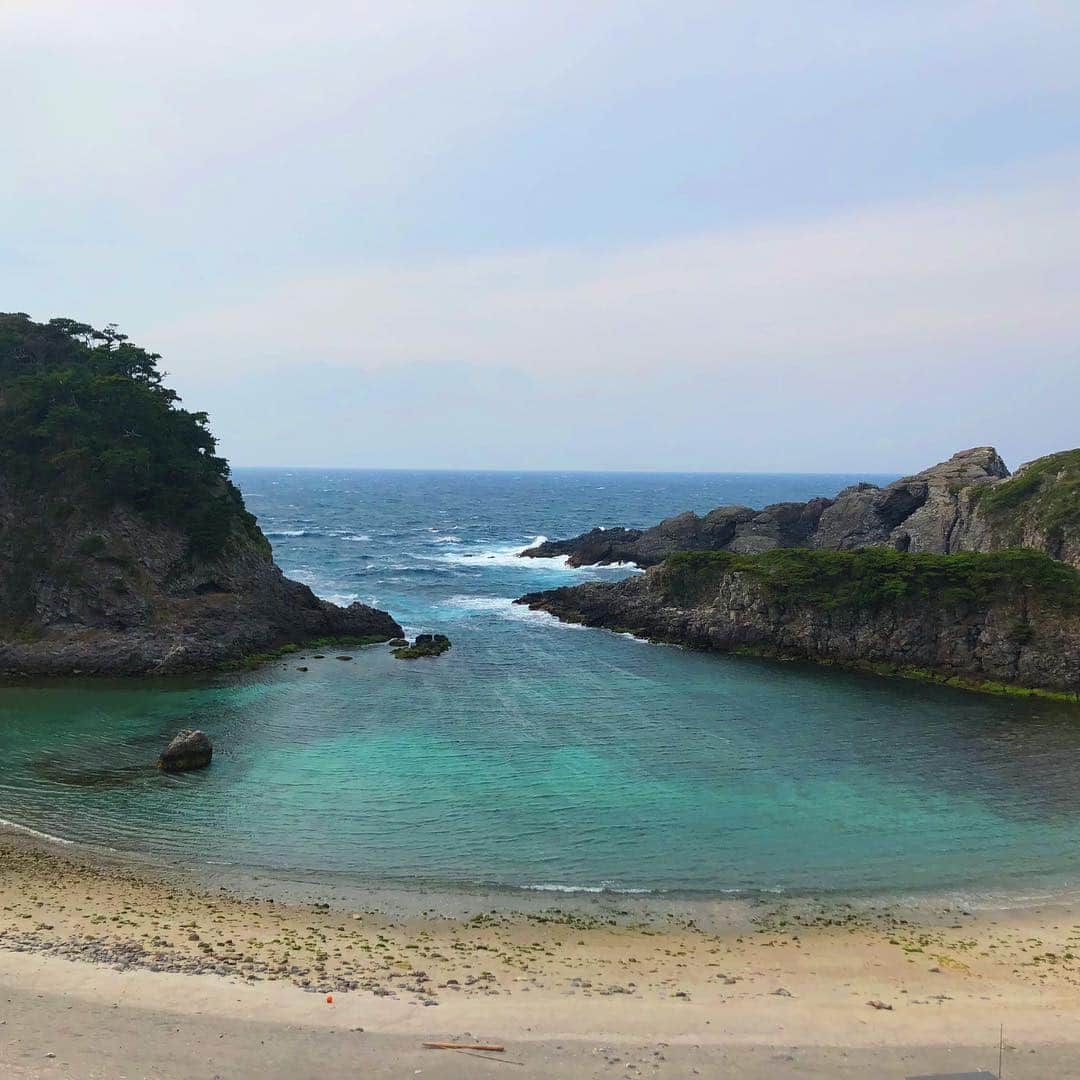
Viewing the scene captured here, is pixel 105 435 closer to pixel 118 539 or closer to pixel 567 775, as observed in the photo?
pixel 118 539

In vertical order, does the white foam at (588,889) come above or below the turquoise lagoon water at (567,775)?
below

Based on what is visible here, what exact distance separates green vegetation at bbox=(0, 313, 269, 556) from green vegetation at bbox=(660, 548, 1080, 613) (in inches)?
1509

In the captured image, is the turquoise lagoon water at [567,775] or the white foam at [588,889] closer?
the white foam at [588,889]

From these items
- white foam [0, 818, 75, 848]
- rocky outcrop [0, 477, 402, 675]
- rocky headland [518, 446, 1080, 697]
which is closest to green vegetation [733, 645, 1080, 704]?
rocky headland [518, 446, 1080, 697]

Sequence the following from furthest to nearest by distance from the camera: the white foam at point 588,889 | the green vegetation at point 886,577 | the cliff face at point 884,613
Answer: the green vegetation at point 886,577 → the cliff face at point 884,613 → the white foam at point 588,889

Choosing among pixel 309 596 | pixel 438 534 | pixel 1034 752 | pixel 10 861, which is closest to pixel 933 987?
pixel 1034 752

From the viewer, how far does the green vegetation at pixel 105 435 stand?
189ft

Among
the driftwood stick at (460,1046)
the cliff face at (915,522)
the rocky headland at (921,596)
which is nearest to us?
the driftwood stick at (460,1046)

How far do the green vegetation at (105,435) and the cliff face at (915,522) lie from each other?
165 ft

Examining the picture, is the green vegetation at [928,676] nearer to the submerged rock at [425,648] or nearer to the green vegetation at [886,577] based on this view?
the green vegetation at [886,577]

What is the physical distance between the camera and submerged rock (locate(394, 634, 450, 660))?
2244 inches

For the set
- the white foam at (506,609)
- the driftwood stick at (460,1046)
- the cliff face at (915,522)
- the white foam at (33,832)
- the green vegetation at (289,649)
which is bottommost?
the white foam at (33,832)

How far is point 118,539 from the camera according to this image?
5603cm

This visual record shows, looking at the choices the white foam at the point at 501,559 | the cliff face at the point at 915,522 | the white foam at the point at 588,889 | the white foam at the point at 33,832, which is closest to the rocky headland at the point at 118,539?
the white foam at the point at 33,832
